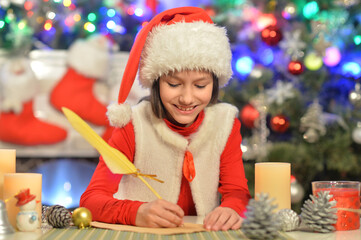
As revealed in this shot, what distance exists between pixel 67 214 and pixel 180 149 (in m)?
0.51

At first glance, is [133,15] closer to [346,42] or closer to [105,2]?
[105,2]

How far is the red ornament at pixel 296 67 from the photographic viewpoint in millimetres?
2777

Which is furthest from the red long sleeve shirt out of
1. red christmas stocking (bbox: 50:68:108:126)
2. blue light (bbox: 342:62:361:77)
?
red christmas stocking (bbox: 50:68:108:126)

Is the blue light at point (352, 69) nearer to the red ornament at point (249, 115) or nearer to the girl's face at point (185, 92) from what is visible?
the red ornament at point (249, 115)

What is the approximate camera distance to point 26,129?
141 inches

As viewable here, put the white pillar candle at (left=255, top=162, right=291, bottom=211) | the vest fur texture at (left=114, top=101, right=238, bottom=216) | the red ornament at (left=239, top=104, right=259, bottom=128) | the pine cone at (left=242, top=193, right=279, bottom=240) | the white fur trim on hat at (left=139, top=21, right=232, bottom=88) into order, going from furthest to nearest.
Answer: the red ornament at (left=239, top=104, right=259, bottom=128)
the vest fur texture at (left=114, top=101, right=238, bottom=216)
the white fur trim on hat at (left=139, top=21, right=232, bottom=88)
the white pillar candle at (left=255, top=162, right=291, bottom=211)
the pine cone at (left=242, top=193, right=279, bottom=240)

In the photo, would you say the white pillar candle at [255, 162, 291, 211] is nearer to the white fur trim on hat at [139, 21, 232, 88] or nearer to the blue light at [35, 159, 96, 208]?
the white fur trim on hat at [139, 21, 232, 88]

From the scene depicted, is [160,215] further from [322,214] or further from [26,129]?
[26,129]

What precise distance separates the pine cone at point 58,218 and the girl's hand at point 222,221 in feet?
1.05

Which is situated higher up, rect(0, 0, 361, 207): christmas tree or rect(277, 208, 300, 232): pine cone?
rect(0, 0, 361, 207): christmas tree

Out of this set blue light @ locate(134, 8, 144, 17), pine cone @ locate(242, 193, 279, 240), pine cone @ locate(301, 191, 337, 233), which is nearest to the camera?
pine cone @ locate(242, 193, 279, 240)

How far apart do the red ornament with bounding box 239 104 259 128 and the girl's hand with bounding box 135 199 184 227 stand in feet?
5.64

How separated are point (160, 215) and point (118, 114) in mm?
464

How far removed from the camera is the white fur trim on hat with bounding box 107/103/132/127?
61.9 inches
